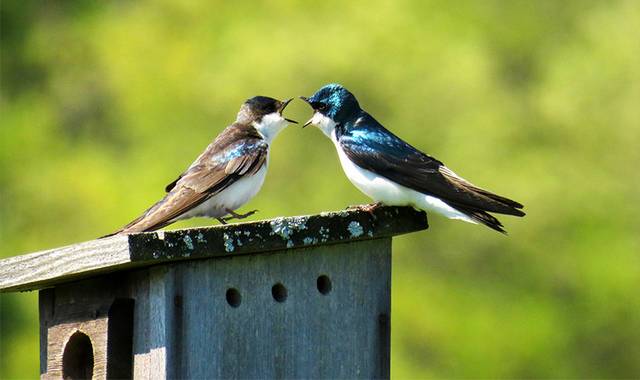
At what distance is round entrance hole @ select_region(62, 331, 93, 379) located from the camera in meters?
3.79

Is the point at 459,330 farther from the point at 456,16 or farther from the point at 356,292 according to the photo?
the point at 356,292

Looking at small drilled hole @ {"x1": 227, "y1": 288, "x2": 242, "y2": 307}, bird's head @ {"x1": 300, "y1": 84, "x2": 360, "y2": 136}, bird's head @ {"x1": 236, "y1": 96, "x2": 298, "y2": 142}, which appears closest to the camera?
small drilled hole @ {"x1": 227, "y1": 288, "x2": 242, "y2": 307}

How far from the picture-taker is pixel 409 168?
4.08 m

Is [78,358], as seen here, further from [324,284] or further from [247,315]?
[324,284]

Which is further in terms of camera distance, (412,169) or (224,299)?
(412,169)

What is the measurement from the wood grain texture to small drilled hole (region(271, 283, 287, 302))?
118mm

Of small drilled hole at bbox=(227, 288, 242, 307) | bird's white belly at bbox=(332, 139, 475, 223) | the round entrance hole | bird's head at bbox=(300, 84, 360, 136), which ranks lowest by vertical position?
the round entrance hole

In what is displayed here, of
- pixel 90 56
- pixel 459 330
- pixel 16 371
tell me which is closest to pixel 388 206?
pixel 459 330

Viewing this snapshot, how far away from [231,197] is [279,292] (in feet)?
2.44

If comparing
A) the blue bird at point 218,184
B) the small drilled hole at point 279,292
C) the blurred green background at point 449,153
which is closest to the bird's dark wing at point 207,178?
the blue bird at point 218,184

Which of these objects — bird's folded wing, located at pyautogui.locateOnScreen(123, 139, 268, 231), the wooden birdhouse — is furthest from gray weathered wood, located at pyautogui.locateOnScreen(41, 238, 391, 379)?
bird's folded wing, located at pyautogui.locateOnScreen(123, 139, 268, 231)

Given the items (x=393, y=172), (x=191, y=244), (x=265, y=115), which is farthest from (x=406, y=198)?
(x=265, y=115)

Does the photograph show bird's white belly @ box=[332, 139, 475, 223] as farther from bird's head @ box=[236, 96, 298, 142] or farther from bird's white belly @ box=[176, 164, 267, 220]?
bird's head @ box=[236, 96, 298, 142]

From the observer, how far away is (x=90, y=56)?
13.5 metres
